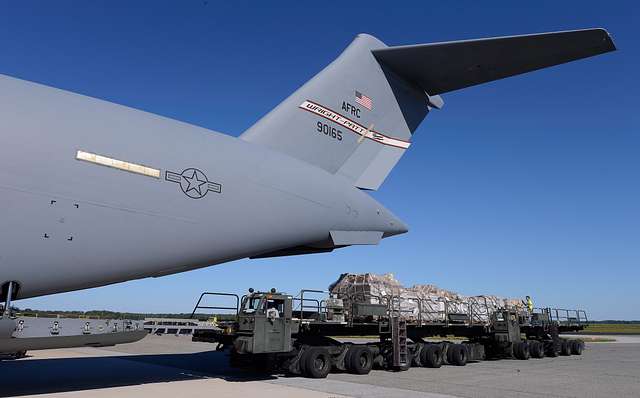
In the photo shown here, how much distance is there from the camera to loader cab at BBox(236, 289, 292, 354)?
10.5 metres

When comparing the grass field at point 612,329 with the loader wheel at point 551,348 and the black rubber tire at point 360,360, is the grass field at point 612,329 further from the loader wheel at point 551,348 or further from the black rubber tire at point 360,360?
the black rubber tire at point 360,360

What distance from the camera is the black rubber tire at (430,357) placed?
14156 millimetres

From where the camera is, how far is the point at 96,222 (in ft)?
22.3

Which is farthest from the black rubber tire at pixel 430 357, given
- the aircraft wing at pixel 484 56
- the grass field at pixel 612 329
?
the grass field at pixel 612 329

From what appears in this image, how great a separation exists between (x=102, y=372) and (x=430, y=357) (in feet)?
27.7

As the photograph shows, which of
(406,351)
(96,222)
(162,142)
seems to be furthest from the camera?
(406,351)

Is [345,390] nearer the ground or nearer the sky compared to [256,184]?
nearer the ground

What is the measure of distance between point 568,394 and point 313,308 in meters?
5.66

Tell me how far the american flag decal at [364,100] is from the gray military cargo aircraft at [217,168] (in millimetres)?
28

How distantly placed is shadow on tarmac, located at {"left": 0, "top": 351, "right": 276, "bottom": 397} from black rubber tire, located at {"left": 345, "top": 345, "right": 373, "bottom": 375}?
199 centimetres

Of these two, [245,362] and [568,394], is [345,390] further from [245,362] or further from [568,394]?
[568,394]

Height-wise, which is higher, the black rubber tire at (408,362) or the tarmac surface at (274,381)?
the black rubber tire at (408,362)

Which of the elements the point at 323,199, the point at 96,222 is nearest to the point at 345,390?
the point at 323,199

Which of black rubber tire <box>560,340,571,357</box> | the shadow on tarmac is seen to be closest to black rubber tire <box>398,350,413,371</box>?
the shadow on tarmac
